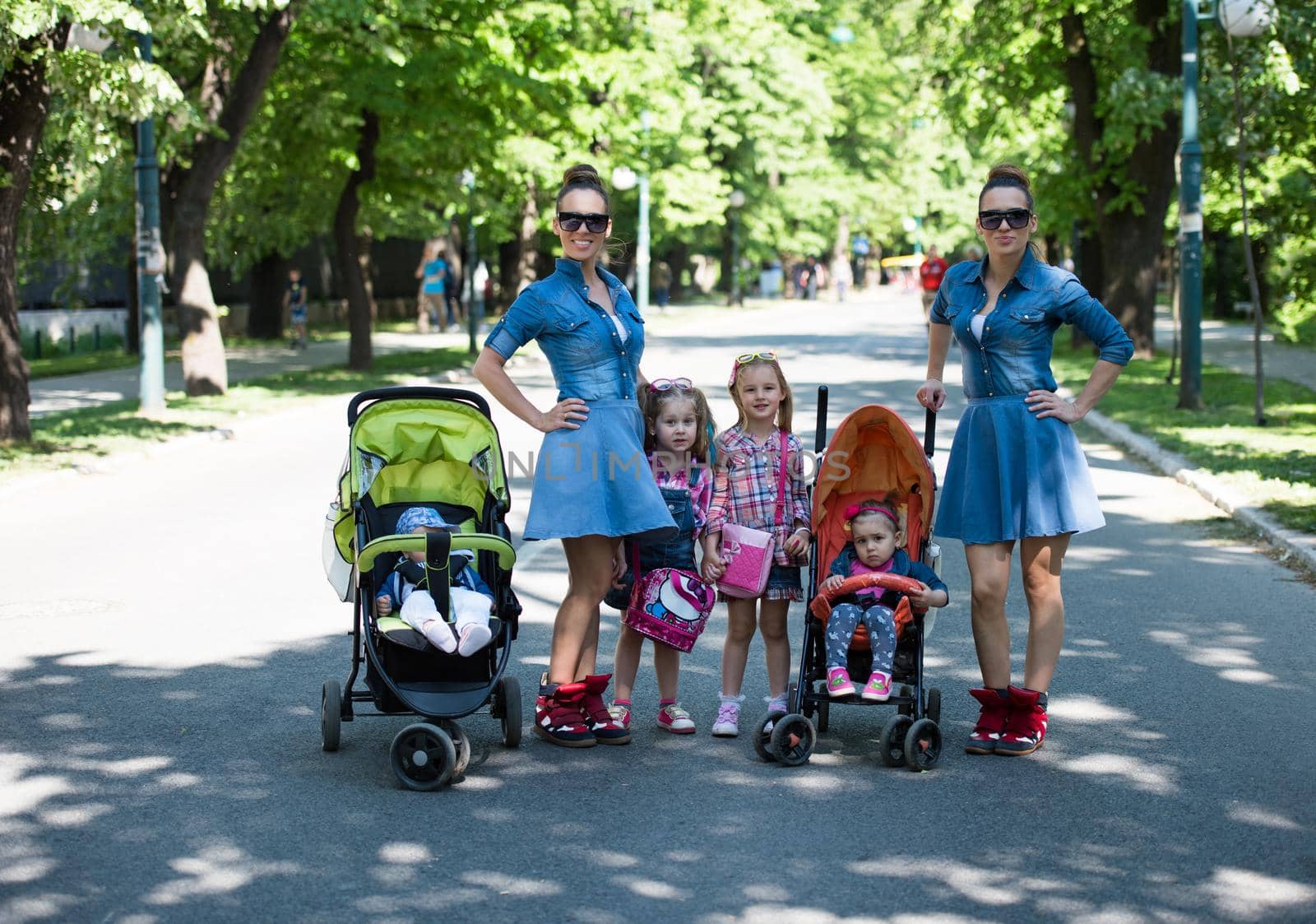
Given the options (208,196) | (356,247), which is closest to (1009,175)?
(208,196)

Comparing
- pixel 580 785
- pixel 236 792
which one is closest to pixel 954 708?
pixel 580 785

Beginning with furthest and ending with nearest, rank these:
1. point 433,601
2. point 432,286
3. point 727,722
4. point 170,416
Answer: point 432,286 → point 170,416 → point 727,722 → point 433,601

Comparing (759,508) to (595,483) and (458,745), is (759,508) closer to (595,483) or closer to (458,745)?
(595,483)

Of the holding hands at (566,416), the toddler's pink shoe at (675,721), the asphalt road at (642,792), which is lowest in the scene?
the asphalt road at (642,792)

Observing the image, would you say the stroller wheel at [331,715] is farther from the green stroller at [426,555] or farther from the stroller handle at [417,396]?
the stroller handle at [417,396]

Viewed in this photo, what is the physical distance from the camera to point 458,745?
19.4 ft

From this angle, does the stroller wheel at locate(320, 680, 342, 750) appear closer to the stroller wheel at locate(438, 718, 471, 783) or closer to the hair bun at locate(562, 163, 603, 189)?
the stroller wheel at locate(438, 718, 471, 783)

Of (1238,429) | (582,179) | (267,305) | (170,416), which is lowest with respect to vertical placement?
→ (170,416)

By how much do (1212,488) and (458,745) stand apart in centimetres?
906

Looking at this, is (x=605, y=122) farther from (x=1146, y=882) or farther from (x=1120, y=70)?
(x=1146, y=882)

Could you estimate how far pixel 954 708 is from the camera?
7.00m

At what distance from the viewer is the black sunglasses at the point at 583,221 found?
20.2ft

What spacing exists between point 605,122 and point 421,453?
24.7 metres

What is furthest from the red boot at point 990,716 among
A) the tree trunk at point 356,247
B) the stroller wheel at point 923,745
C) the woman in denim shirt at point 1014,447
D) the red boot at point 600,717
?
the tree trunk at point 356,247
